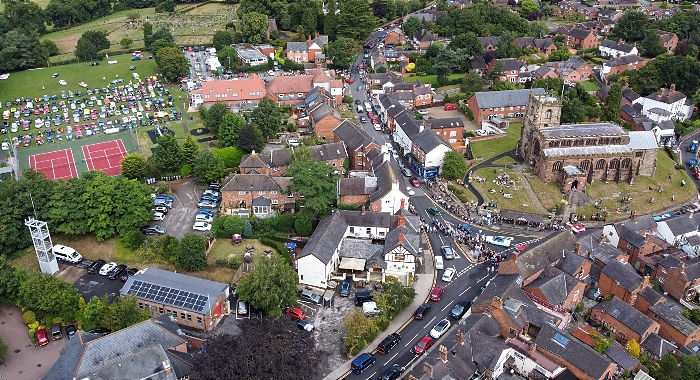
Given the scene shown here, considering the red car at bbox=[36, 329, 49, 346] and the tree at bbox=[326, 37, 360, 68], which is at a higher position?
the tree at bbox=[326, 37, 360, 68]

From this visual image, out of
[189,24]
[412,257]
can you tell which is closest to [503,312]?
[412,257]

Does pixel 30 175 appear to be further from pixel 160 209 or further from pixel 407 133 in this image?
pixel 407 133

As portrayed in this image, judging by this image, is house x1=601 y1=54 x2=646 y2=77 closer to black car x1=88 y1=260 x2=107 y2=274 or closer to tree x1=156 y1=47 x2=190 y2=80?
tree x1=156 y1=47 x2=190 y2=80

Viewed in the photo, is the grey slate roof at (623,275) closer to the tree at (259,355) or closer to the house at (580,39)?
the tree at (259,355)

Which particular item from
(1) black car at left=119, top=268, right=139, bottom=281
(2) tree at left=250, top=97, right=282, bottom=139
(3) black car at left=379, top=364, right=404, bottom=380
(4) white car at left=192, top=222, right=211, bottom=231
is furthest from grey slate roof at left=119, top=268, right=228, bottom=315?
(2) tree at left=250, top=97, right=282, bottom=139

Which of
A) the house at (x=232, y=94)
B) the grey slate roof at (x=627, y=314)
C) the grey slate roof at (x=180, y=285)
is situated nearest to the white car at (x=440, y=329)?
the grey slate roof at (x=627, y=314)

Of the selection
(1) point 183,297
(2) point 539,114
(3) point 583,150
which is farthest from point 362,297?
(2) point 539,114
